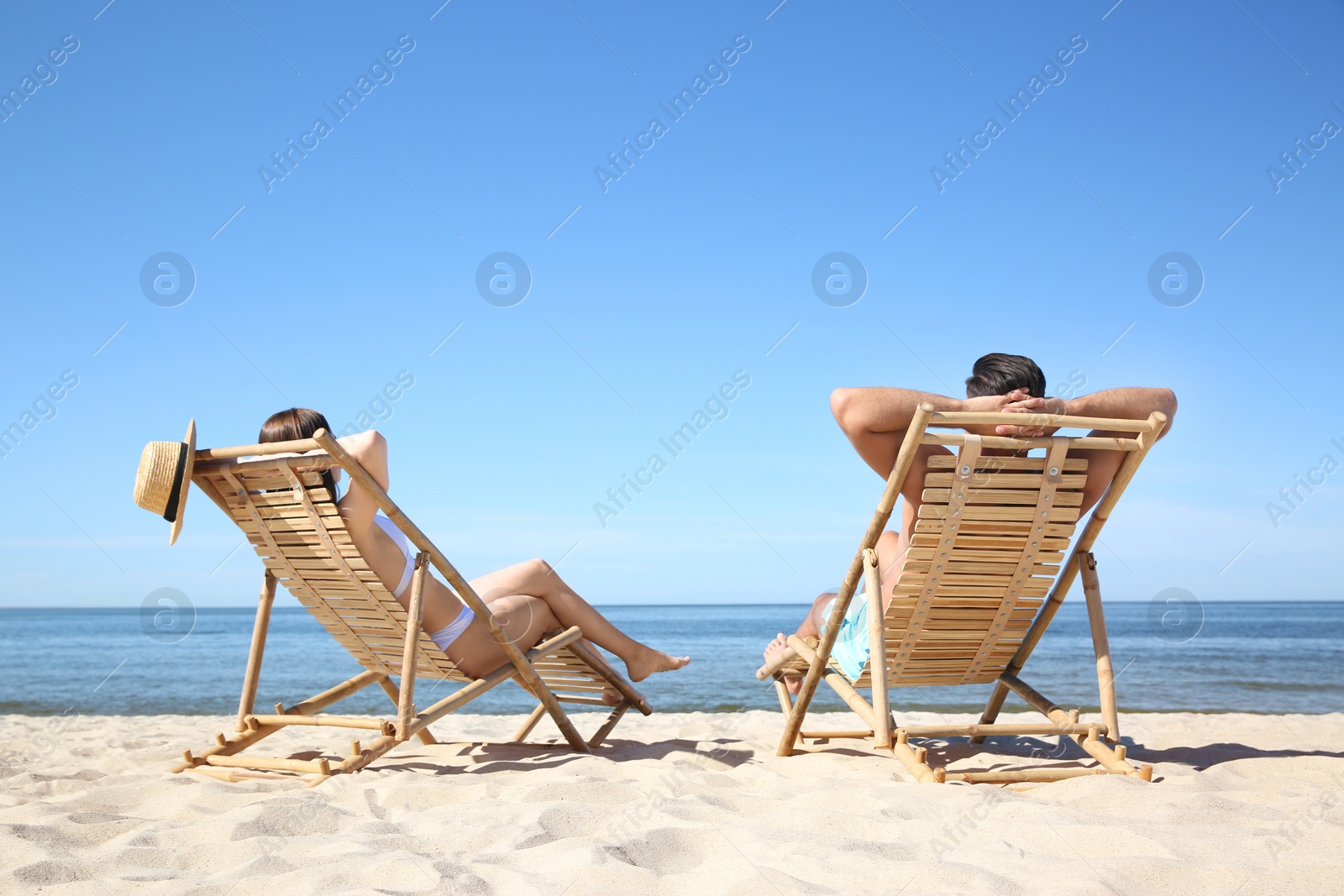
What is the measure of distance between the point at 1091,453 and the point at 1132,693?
288 inches

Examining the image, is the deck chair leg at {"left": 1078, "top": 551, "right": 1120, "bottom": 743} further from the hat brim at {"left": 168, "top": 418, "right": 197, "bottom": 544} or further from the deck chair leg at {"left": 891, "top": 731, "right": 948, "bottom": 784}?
the hat brim at {"left": 168, "top": 418, "right": 197, "bottom": 544}

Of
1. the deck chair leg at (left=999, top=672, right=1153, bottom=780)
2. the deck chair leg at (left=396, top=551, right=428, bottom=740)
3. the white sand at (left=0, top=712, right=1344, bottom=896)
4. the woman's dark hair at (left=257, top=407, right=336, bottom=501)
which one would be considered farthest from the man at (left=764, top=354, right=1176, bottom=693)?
the woman's dark hair at (left=257, top=407, right=336, bottom=501)

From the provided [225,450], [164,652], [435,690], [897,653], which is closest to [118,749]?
[225,450]

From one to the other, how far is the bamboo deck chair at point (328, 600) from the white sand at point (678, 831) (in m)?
0.23

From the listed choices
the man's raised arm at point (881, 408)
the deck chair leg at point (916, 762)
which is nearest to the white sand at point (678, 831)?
the deck chair leg at point (916, 762)

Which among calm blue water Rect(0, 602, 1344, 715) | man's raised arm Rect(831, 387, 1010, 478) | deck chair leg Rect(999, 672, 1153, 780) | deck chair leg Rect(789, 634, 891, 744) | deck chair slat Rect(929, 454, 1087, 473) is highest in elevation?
man's raised arm Rect(831, 387, 1010, 478)

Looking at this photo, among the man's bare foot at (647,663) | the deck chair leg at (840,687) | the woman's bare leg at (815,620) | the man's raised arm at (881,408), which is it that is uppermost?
the man's raised arm at (881,408)

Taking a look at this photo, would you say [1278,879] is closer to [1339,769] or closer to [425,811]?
[1339,769]

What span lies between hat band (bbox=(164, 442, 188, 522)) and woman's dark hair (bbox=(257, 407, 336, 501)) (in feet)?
0.91

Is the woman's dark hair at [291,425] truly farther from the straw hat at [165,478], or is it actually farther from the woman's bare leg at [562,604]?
the woman's bare leg at [562,604]

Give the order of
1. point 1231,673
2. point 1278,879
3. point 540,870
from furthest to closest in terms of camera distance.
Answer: point 1231,673 → point 540,870 → point 1278,879

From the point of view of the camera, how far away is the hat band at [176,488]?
3336 mm

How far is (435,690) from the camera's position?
46.5ft

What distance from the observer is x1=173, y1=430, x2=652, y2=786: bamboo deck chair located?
333 cm
